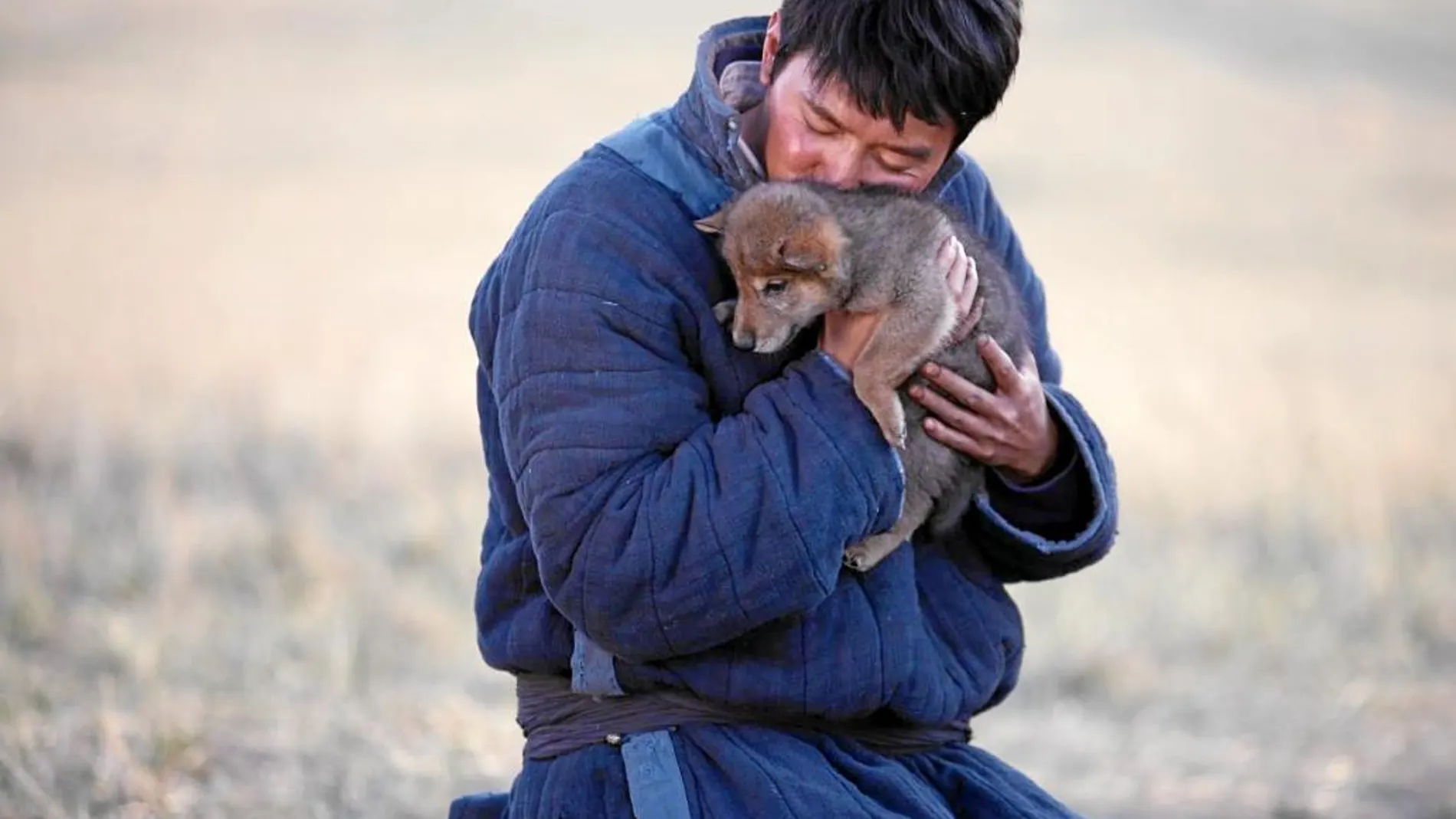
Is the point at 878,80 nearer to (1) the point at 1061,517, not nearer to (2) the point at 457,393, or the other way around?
(1) the point at 1061,517

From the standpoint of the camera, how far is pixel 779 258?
339 cm

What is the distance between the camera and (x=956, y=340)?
355 cm

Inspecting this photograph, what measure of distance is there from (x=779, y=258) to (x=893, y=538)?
0.56 metres

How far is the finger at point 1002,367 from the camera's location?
3447 mm

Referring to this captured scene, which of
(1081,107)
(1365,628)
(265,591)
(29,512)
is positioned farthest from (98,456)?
(1081,107)

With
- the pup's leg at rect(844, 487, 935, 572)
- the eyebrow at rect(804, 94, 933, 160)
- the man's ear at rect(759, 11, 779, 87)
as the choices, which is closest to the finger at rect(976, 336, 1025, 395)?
the pup's leg at rect(844, 487, 935, 572)

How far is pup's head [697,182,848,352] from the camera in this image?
326cm

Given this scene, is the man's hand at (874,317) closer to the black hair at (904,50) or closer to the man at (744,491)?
the man at (744,491)

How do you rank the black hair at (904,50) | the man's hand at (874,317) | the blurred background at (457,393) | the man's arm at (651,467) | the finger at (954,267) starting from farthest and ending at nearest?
the blurred background at (457,393) → the finger at (954,267) → the man's hand at (874,317) → the black hair at (904,50) → the man's arm at (651,467)

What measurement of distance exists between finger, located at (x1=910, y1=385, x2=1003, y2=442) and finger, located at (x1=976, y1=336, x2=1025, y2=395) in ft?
0.26

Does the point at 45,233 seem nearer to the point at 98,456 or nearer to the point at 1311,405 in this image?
the point at 98,456

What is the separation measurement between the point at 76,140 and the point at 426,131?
3329 millimetres

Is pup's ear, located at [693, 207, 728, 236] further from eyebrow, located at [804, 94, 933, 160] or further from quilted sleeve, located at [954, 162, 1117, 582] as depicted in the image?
quilted sleeve, located at [954, 162, 1117, 582]

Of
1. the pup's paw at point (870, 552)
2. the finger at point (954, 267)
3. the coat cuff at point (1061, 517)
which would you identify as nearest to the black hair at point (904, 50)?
the finger at point (954, 267)
